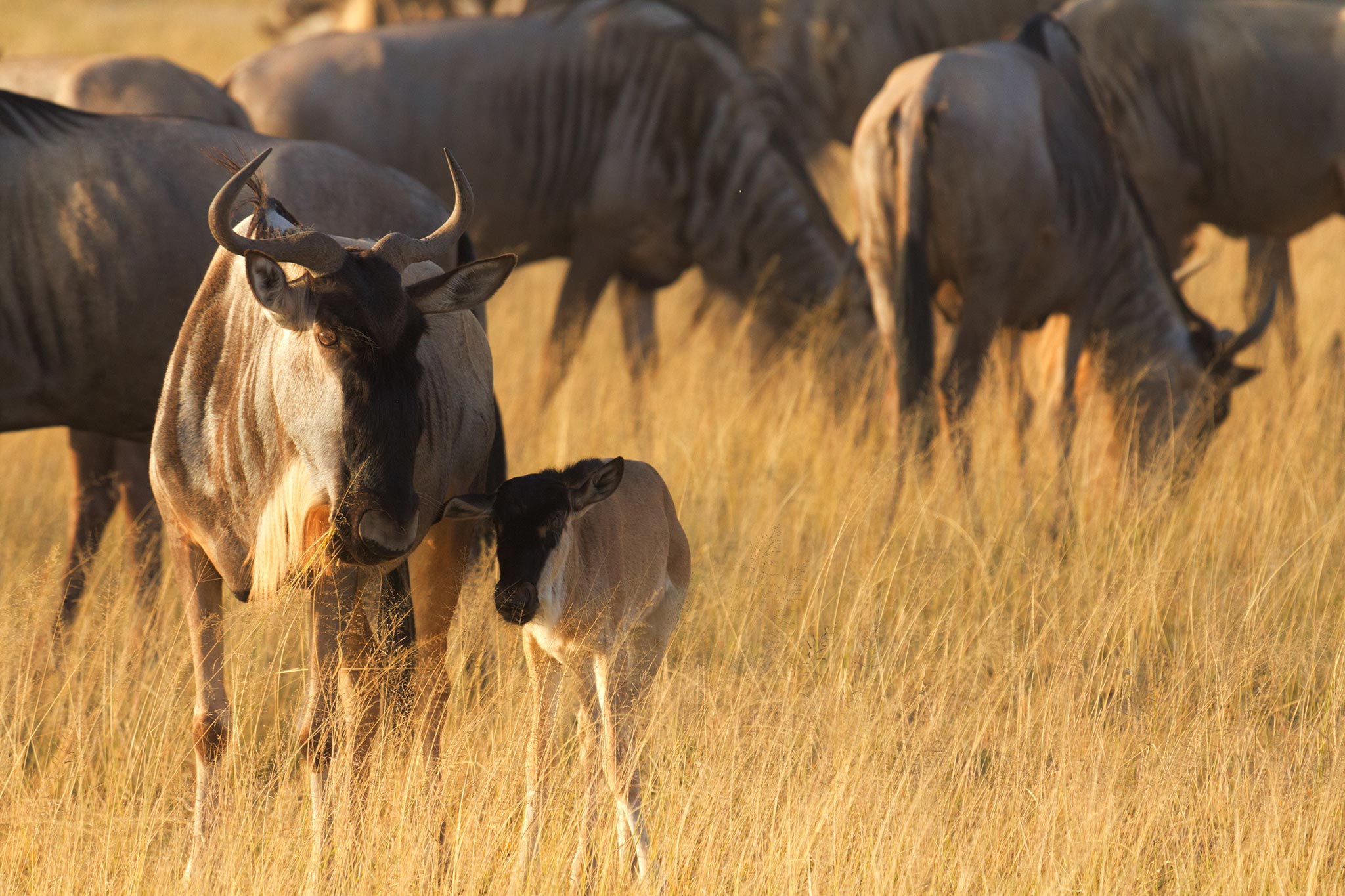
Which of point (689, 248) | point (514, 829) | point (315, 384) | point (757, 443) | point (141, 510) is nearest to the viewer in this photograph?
point (315, 384)

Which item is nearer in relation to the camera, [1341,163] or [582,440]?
[582,440]

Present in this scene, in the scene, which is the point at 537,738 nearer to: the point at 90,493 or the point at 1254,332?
the point at 90,493

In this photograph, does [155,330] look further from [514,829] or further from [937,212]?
[937,212]

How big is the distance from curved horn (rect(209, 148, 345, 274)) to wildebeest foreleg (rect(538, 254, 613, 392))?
4136 mm

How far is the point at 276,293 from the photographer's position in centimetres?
240

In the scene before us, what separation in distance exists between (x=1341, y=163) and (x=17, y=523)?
20.7 feet

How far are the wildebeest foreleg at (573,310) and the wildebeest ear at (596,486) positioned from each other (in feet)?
12.6

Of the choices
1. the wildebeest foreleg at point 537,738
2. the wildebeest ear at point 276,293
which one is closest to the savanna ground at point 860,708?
the wildebeest foreleg at point 537,738

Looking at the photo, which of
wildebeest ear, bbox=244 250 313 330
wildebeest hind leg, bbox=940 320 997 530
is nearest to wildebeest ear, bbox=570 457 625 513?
wildebeest ear, bbox=244 250 313 330

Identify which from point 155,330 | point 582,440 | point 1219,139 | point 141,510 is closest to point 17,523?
point 141,510

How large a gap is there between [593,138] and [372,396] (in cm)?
456

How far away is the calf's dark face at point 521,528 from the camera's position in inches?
102

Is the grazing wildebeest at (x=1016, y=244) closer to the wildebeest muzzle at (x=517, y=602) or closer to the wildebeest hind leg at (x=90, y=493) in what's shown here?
the wildebeest muzzle at (x=517, y=602)

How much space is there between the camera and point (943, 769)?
9.78 ft
